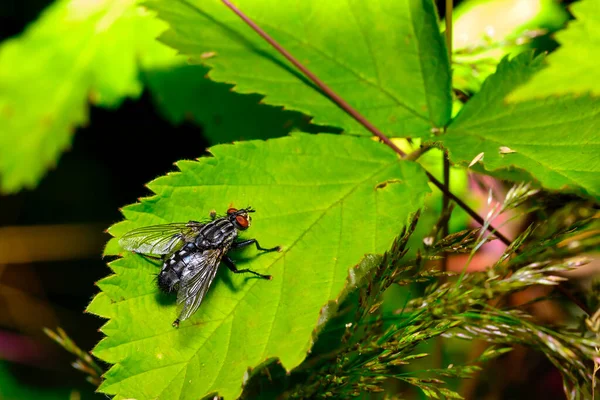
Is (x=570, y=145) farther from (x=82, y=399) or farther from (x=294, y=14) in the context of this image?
(x=82, y=399)

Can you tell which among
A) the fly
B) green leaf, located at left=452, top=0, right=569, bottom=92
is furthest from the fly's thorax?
green leaf, located at left=452, top=0, right=569, bottom=92

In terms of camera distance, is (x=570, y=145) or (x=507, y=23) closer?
(x=570, y=145)

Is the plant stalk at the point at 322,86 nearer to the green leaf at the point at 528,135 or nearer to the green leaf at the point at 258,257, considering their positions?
the green leaf at the point at 258,257

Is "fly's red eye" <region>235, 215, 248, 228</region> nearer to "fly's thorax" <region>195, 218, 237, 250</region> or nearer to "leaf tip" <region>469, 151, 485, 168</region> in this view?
"fly's thorax" <region>195, 218, 237, 250</region>

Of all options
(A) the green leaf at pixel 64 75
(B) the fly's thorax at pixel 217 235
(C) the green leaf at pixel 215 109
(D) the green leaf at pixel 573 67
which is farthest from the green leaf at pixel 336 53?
(A) the green leaf at pixel 64 75

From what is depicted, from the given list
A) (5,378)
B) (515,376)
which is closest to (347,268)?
(515,376)

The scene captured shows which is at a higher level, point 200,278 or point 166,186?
point 166,186
